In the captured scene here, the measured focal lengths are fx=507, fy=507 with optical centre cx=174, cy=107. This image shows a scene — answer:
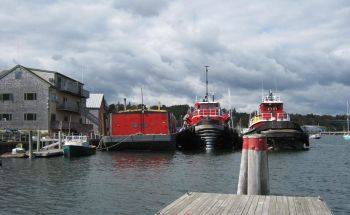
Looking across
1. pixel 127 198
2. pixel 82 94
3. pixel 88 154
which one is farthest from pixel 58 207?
pixel 82 94

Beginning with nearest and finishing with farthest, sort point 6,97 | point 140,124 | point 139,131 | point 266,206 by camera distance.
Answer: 1. point 266,206
2. point 139,131
3. point 140,124
4. point 6,97

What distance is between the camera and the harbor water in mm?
18422

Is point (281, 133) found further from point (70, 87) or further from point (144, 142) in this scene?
point (70, 87)

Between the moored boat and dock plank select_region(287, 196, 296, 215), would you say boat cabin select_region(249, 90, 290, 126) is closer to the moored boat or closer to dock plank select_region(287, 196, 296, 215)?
the moored boat

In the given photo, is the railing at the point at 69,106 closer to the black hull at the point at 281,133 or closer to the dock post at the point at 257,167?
the black hull at the point at 281,133

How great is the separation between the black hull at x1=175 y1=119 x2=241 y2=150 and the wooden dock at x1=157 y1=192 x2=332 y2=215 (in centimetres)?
4130

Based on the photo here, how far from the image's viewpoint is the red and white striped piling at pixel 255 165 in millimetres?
11305

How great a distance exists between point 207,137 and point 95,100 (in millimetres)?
43680

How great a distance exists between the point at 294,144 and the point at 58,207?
121 ft

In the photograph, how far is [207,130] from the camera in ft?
171

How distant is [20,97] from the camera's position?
6956 cm

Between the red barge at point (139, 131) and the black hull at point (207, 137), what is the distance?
2859 mm

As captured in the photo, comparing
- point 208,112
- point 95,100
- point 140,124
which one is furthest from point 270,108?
point 95,100

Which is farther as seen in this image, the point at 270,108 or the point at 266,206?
the point at 270,108
